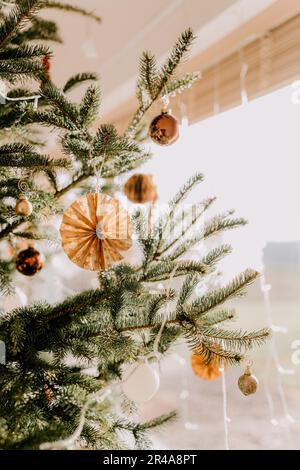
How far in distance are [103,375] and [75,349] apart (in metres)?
0.18

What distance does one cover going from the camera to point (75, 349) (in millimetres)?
667

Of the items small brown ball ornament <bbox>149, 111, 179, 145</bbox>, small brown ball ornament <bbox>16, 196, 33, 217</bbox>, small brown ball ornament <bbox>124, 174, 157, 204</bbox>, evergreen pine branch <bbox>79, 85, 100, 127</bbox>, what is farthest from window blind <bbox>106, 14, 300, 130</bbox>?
small brown ball ornament <bbox>16, 196, 33, 217</bbox>

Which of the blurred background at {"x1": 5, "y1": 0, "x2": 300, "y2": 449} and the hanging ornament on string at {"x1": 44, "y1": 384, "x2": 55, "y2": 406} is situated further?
the blurred background at {"x1": 5, "y1": 0, "x2": 300, "y2": 449}

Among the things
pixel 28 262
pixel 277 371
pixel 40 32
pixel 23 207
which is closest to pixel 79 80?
pixel 40 32

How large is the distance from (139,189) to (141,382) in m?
0.54

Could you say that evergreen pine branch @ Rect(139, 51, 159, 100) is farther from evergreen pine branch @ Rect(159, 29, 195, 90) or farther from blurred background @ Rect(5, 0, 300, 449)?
blurred background @ Rect(5, 0, 300, 449)

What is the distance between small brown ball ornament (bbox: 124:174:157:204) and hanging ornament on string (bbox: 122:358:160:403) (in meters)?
0.50

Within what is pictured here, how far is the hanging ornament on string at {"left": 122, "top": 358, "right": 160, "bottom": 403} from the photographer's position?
0.67 meters

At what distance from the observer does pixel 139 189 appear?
108 centimetres

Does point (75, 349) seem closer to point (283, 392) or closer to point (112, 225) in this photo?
point (112, 225)

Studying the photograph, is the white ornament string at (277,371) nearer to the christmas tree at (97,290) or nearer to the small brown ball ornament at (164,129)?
the christmas tree at (97,290)

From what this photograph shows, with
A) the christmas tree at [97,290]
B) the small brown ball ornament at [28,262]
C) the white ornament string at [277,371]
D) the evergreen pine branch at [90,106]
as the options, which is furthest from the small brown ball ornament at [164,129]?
the white ornament string at [277,371]

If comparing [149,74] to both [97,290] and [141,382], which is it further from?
[141,382]

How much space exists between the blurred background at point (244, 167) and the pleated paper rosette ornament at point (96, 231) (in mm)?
502
